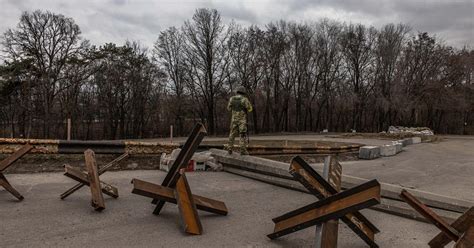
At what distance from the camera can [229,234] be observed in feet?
13.5

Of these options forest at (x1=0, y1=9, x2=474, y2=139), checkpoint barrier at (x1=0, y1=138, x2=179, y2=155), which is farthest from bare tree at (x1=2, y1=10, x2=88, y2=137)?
checkpoint barrier at (x1=0, y1=138, x2=179, y2=155)

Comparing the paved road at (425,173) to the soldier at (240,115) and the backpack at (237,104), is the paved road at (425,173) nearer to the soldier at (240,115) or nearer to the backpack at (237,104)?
the soldier at (240,115)

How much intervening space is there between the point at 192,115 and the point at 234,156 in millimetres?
33884

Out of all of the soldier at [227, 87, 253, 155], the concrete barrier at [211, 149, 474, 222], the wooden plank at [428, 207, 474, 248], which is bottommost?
the concrete barrier at [211, 149, 474, 222]

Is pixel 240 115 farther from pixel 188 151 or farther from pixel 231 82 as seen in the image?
pixel 231 82

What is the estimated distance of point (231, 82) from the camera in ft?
135

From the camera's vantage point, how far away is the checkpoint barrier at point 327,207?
2867mm

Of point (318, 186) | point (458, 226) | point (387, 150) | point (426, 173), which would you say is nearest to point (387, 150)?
point (387, 150)

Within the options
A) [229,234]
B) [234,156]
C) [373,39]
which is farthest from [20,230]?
[373,39]

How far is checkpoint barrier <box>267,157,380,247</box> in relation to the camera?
2867 mm

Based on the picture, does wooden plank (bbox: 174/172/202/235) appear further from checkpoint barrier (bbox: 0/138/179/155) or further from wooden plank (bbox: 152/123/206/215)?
checkpoint barrier (bbox: 0/138/179/155)

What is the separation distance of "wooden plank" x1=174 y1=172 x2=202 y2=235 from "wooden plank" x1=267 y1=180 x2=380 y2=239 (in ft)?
3.24

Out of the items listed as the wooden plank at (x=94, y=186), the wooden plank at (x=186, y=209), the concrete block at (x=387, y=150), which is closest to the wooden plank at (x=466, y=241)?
the wooden plank at (x=186, y=209)

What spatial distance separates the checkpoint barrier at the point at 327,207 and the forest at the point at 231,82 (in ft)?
114
